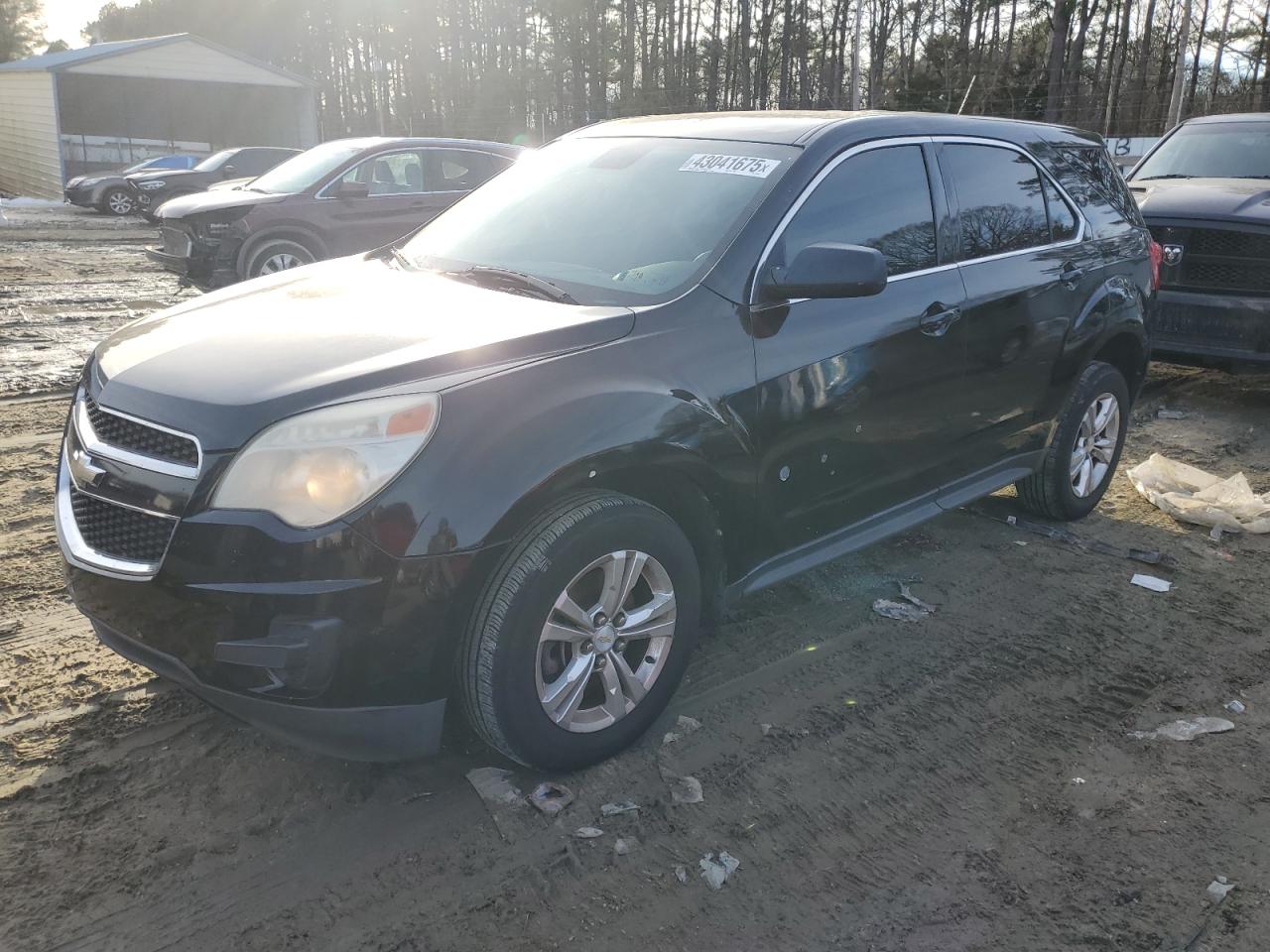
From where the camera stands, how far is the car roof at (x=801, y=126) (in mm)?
3814

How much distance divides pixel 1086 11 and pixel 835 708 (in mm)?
43111

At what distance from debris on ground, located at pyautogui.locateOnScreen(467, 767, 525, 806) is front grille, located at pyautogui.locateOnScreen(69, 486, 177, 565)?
1.12m

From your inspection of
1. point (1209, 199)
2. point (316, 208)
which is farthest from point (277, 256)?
point (1209, 199)

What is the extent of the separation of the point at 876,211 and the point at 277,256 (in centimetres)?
800

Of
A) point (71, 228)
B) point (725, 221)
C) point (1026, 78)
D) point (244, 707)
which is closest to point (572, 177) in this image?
point (725, 221)

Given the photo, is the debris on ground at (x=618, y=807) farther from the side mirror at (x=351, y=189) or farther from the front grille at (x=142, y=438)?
the side mirror at (x=351, y=189)

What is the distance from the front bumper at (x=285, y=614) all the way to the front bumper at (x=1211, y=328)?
635 centimetres

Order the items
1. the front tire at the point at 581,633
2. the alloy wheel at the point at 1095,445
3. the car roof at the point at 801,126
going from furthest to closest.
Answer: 1. the alloy wheel at the point at 1095,445
2. the car roof at the point at 801,126
3. the front tire at the point at 581,633

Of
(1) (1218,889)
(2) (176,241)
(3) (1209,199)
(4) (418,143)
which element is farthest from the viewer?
(4) (418,143)

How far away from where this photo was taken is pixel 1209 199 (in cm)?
779

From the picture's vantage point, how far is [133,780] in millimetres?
3016

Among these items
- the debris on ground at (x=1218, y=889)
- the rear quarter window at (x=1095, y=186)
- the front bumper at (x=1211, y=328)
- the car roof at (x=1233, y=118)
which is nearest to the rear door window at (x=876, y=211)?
the rear quarter window at (x=1095, y=186)

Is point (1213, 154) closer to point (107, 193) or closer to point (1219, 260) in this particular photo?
point (1219, 260)

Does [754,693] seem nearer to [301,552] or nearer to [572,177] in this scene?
[301,552]
